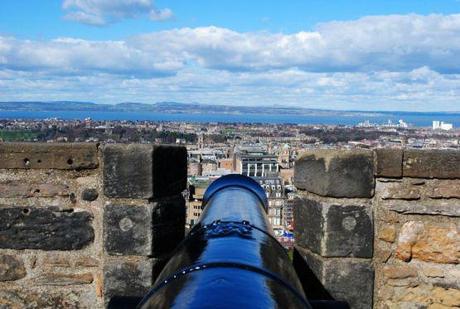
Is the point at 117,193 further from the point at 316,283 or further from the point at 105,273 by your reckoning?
the point at 316,283

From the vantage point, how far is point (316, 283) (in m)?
3.24

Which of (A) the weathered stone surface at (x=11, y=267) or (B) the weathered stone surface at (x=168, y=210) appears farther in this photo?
(A) the weathered stone surface at (x=11, y=267)

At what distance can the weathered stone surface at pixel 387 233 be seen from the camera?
323 cm

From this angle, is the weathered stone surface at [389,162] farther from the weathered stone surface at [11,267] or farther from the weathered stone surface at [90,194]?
the weathered stone surface at [11,267]

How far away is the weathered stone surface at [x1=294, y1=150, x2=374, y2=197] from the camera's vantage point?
10.3ft

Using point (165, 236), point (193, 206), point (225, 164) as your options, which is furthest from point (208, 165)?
point (165, 236)

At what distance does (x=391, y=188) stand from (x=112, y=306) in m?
1.73

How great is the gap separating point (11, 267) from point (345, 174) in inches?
76.2

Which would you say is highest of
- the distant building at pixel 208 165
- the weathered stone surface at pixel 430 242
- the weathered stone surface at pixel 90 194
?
the weathered stone surface at pixel 90 194

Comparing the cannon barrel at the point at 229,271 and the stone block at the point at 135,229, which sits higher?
the cannon barrel at the point at 229,271

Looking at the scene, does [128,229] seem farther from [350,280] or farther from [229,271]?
[229,271]

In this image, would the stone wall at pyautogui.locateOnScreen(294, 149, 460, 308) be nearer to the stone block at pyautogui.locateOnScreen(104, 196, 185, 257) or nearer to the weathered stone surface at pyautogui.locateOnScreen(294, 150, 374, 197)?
the weathered stone surface at pyautogui.locateOnScreen(294, 150, 374, 197)

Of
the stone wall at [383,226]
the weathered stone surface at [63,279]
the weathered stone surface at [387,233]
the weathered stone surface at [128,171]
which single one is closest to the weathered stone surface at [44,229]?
the weathered stone surface at [63,279]

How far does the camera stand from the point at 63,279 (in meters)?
3.27
